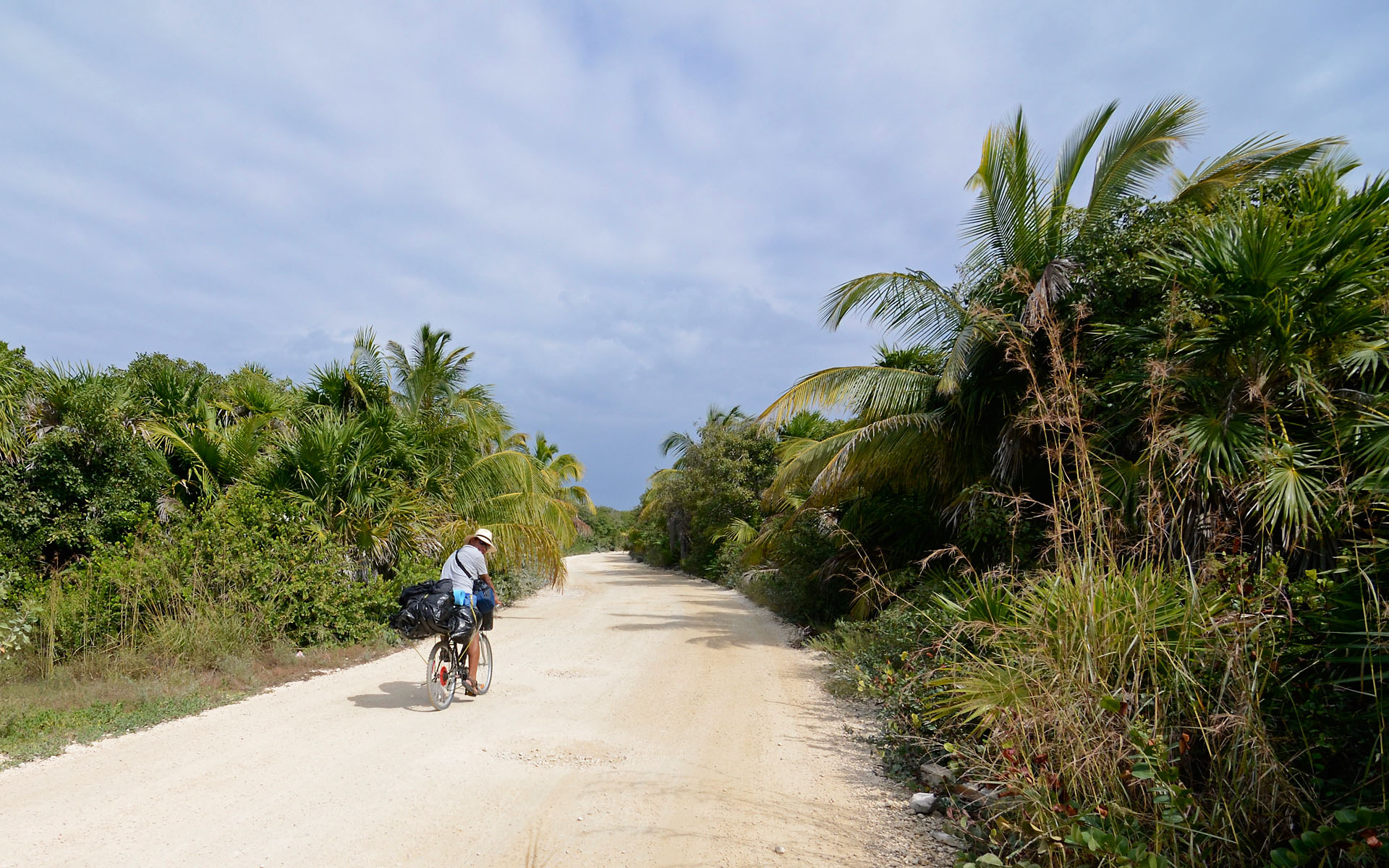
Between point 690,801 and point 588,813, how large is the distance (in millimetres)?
703

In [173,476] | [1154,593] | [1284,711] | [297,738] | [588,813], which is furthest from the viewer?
[173,476]

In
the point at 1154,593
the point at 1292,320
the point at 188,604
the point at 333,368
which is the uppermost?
the point at 333,368

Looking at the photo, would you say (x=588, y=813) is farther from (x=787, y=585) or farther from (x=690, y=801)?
(x=787, y=585)

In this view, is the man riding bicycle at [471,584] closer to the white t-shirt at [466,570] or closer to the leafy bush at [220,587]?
the white t-shirt at [466,570]

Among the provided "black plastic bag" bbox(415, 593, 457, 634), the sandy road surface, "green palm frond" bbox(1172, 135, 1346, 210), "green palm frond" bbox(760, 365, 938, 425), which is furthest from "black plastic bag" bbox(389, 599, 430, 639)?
"green palm frond" bbox(1172, 135, 1346, 210)

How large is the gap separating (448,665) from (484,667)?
50 cm

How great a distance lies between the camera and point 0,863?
392 cm

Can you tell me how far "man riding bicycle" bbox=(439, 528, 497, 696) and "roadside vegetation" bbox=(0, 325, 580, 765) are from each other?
2579mm

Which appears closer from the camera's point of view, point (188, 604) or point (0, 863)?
point (0, 863)

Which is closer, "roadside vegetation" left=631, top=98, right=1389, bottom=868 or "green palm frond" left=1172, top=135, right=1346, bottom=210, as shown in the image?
"roadside vegetation" left=631, top=98, right=1389, bottom=868

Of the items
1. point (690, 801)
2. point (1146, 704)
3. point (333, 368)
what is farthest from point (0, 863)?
point (333, 368)

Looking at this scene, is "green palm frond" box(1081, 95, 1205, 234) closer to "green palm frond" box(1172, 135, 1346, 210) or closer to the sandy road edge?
"green palm frond" box(1172, 135, 1346, 210)

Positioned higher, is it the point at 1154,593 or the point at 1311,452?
the point at 1311,452

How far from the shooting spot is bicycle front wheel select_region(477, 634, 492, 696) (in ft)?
28.0
